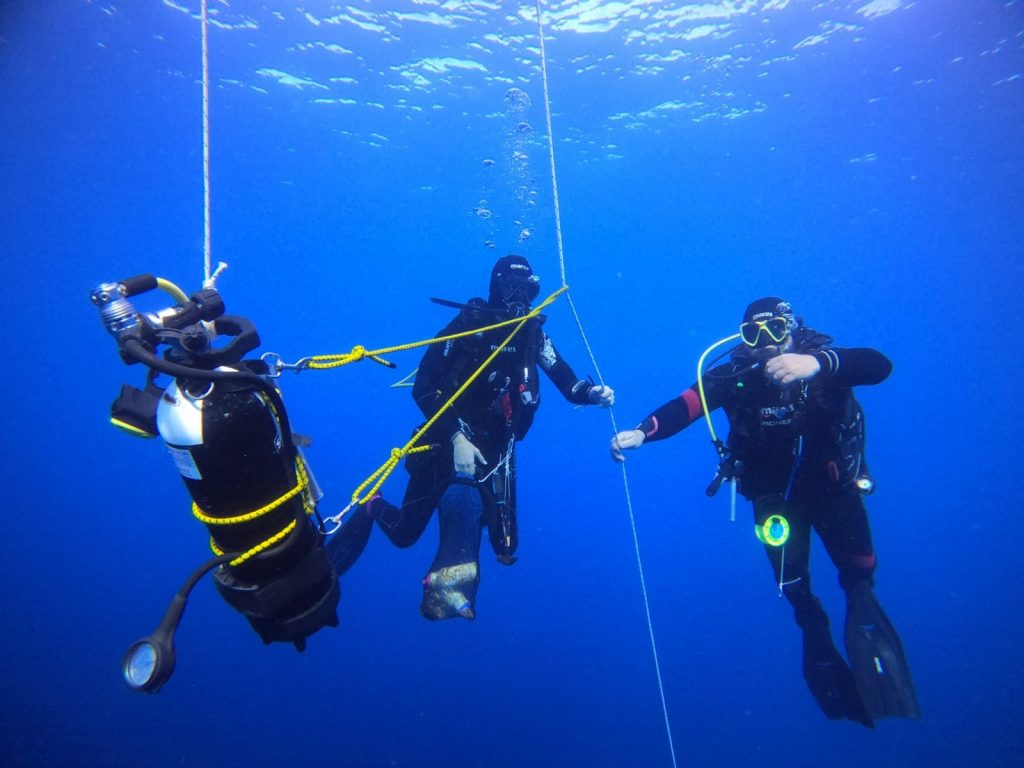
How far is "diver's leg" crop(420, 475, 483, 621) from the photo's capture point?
483 cm

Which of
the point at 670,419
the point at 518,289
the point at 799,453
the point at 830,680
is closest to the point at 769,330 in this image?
the point at 670,419

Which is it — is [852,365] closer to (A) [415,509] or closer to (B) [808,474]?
(B) [808,474]

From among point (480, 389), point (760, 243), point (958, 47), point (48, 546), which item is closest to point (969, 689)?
point (958, 47)

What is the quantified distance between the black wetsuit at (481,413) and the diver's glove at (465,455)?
0.09 meters

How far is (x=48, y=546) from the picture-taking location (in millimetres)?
24078

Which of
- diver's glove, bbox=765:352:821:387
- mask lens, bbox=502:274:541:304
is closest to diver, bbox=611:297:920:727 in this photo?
diver's glove, bbox=765:352:821:387

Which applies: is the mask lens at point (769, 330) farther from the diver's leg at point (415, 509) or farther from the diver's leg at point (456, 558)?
the diver's leg at point (415, 509)

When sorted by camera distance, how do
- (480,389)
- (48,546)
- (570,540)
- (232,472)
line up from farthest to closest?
(570,540)
(48,546)
(480,389)
(232,472)

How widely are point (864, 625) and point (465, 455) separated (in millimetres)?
5017

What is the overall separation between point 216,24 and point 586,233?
73.8 feet

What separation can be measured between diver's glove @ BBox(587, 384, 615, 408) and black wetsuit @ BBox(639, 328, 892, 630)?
578 mm

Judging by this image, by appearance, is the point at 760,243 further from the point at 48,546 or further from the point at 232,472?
the point at 48,546

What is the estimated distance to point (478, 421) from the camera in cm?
593

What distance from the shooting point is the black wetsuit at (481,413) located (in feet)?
18.9
